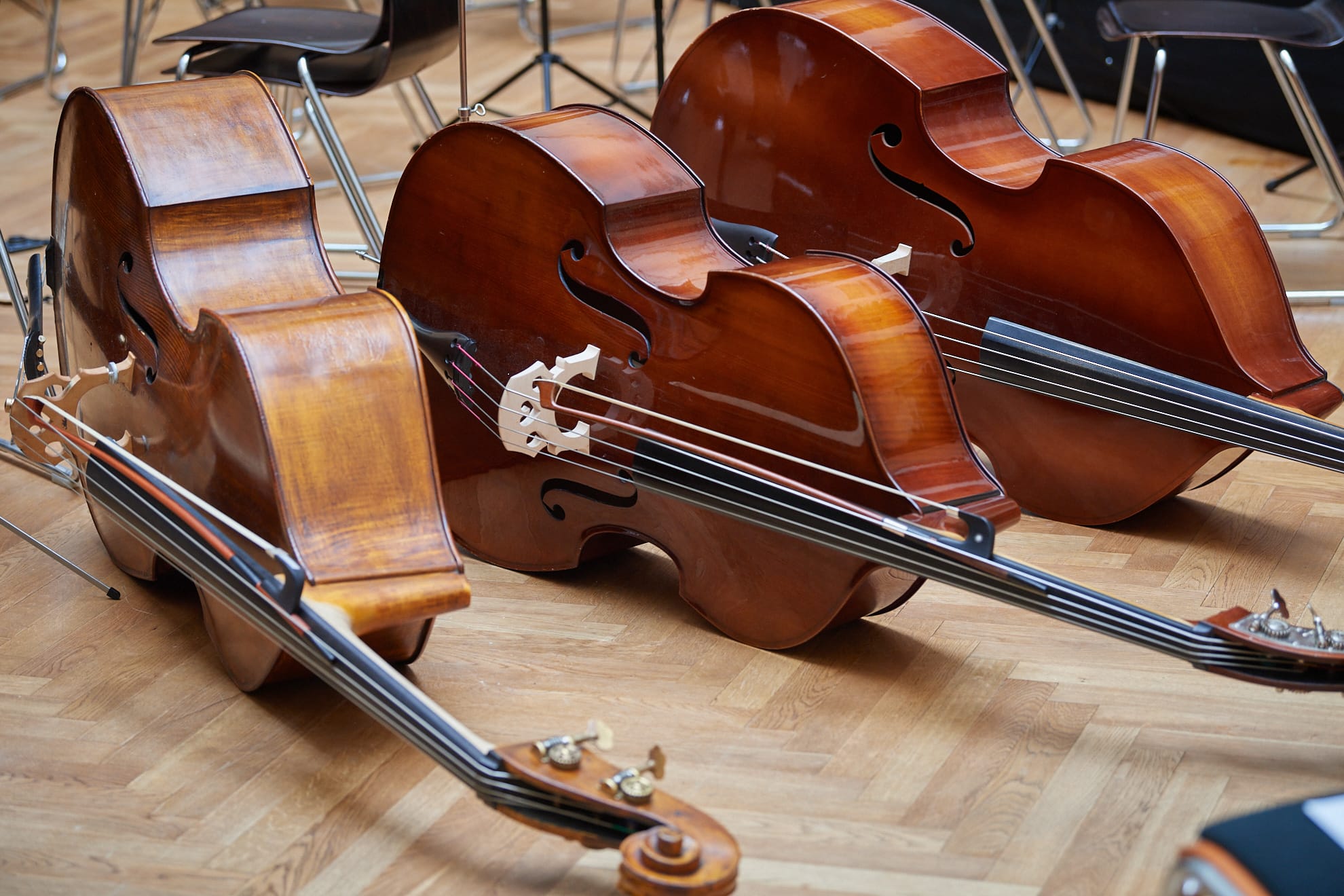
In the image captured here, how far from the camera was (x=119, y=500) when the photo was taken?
1945 millimetres

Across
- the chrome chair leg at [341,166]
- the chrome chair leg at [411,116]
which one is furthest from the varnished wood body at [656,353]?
the chrome chair leg at [411,116]

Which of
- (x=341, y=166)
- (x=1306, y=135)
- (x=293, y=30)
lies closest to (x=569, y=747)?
(x=341, y=166)

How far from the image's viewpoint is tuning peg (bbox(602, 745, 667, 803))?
1396 millimetres

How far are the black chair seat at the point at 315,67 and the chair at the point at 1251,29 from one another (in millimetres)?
1634

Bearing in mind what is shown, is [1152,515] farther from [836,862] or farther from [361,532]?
[361,532]

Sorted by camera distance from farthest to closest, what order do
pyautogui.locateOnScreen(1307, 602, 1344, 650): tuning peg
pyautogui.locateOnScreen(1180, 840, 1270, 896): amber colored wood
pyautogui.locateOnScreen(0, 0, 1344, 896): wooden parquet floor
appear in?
pyautogui.locateOnScreen(0, 0, 1344, 896): wooden parquet floor
pyautogui.locateOnScreen(1307, 602, 1344, 650): tuning peg
pyautogui.locateOnScreen(1180, 840, 1270, 896): amber colored wood

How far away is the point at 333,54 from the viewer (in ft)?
10.5

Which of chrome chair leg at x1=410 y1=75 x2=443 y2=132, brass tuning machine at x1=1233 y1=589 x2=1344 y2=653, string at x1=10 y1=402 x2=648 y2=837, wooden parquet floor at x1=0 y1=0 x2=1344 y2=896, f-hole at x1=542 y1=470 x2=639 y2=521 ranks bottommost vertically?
wooden parquet floor at x1=0 y1=0 x2=1344 y2=896

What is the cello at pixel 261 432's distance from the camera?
57.2 inches

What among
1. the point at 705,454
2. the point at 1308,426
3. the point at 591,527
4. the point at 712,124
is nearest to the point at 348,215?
the point at 712,124

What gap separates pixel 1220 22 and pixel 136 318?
2.54m

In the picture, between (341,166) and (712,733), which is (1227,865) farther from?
(341,166)

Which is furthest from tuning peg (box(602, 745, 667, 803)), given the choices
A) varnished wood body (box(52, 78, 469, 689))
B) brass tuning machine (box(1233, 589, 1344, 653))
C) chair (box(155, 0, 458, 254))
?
chair (box(155, 0, 458, 254))

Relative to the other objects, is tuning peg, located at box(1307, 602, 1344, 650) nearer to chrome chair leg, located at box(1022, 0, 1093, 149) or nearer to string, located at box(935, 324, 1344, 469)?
string, located at box(935, 324, 1344, 469)
